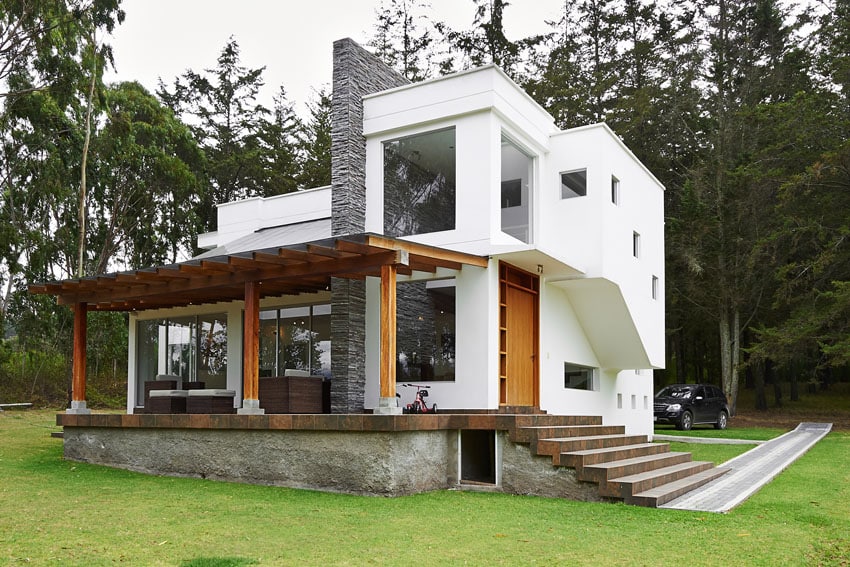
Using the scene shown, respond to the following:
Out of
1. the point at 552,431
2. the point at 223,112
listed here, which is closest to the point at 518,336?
the point at 552,431

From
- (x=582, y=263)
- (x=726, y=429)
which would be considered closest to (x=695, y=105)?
(x=726, y=429)

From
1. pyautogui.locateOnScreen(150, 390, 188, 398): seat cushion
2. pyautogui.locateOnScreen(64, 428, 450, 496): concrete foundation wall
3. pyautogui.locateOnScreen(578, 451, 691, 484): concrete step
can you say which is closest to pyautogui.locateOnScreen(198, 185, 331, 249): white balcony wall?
pyautogui.locateOnScreen(150, 390, 188, 398): seat cushion

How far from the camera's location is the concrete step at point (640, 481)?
9039 millimetres

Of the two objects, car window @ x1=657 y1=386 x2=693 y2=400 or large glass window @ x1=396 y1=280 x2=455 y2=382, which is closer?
large glass window @ x1=396 y1=280 x2=455 y2=382

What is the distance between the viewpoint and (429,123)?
1307 centimetres

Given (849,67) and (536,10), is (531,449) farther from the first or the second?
(536,10)

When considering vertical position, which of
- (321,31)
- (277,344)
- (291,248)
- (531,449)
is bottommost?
(531,449)

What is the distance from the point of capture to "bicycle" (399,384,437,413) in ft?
38.1

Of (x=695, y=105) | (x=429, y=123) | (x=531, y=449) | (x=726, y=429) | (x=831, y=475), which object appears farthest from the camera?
(x=695, y=105)

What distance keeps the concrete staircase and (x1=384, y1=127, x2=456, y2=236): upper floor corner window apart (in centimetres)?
394

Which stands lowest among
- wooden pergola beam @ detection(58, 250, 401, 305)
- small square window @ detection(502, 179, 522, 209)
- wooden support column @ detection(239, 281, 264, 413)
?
wooden support column @ detection(239, 281, 264, 413)

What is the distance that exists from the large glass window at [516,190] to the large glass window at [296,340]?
3.68 m

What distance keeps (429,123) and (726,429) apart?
16.2m

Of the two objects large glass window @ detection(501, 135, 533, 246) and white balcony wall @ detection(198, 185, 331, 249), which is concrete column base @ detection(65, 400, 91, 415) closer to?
white balcony wall @ detection(198, 185, 331, 249)
